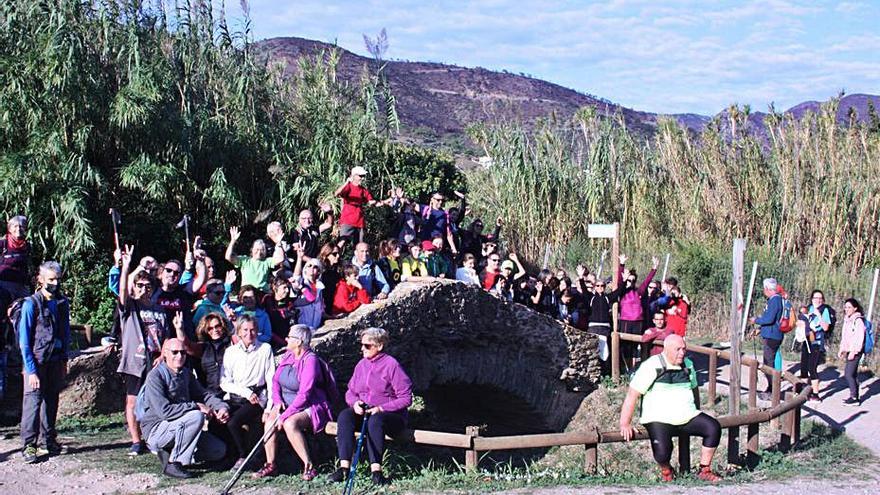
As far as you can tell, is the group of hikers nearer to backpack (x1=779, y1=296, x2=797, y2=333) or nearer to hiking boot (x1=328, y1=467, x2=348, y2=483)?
hiking boot (x1=328, y1=467, x2=348, y2=483)

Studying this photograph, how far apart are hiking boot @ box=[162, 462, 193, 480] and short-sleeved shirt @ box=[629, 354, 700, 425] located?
3.68m

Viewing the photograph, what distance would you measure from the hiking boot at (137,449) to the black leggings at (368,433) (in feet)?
5.94

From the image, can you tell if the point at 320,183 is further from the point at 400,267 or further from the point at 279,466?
the point at 279,466

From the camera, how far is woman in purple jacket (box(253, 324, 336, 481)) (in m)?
8.32

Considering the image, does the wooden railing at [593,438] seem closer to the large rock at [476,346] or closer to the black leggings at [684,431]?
the black leggings at [684,431]

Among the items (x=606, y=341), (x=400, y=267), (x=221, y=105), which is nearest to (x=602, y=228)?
(x=606, y=341)

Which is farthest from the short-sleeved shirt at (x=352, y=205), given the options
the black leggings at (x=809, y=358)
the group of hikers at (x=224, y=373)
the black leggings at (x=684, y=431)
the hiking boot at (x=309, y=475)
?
the black leggings at (x=809, y=358)

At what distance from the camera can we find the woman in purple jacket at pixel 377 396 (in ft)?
27.6

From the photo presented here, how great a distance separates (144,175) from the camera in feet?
42.5

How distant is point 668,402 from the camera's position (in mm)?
8547

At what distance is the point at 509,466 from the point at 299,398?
97.5 inches

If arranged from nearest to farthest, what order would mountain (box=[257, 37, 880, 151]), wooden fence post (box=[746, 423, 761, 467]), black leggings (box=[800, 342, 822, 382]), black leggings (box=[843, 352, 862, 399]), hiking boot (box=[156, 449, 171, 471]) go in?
1. hiking boot (box=[156, 449, 171, 471])
2. wooden fence post (box=[746, 423, 761, 467])
3. black leggings (box=[843, 352, 862, 399])
4. black leggings (box=[800, 342, 822, 382])
5. mountain (box=[257, 37, 880, 151])

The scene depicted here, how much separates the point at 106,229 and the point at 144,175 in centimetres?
84

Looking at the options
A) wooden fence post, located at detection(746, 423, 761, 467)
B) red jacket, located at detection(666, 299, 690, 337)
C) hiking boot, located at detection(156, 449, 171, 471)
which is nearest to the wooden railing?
wooden fence post, located at detection(746, 423, 761, 467)
